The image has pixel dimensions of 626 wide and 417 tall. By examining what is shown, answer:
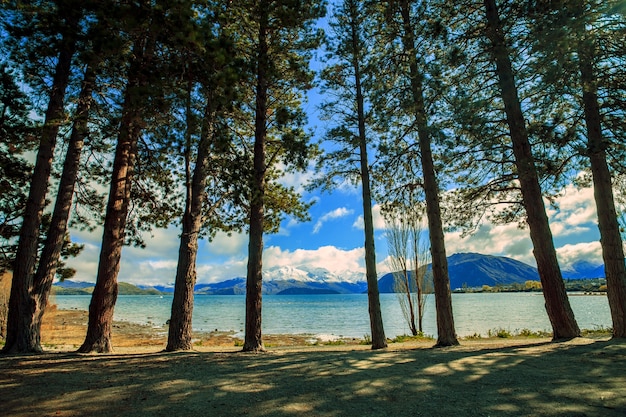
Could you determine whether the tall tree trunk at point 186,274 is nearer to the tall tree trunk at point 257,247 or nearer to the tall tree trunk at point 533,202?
the tall tree trunk at point 257,247

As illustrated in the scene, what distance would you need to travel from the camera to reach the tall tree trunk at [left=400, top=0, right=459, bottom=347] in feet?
29.9

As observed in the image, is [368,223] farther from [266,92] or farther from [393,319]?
[393,319]

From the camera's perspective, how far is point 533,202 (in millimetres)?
8547

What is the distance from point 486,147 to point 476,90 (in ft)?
5.16

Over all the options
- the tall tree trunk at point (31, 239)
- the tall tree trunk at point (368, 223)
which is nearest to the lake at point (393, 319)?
the tall tree trunk at point (368, 223)

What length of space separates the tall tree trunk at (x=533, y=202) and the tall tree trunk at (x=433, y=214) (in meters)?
2.05

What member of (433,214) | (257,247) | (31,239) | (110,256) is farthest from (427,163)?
(31,239)

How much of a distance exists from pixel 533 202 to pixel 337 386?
23.1ft

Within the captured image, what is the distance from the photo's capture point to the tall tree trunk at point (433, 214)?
9.12m

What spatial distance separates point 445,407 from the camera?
146 inches

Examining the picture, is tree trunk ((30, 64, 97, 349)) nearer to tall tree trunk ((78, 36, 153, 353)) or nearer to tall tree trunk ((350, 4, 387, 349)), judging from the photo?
tall tree trunk ((78, 36, 153, 353))

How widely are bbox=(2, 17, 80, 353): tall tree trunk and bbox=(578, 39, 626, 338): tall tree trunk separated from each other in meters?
12.1

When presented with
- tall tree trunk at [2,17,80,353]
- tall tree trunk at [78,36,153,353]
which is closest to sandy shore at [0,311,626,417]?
tall tree trunk at [78,36,153,353]

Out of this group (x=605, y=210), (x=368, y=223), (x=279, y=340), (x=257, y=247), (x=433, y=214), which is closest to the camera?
(x=605, y=210)
